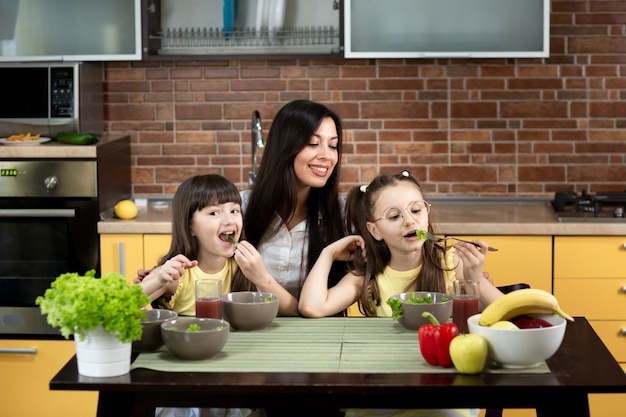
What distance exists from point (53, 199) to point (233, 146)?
3.19 ft

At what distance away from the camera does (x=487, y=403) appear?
7.14 ft

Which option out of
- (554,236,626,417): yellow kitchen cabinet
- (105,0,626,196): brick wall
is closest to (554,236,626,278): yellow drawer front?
(554,236,626,417): yellow kitchen cabinet

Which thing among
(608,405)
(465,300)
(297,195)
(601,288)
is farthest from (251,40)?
(465,300)

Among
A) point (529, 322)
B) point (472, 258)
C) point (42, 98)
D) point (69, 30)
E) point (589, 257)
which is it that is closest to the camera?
point (529, 322)

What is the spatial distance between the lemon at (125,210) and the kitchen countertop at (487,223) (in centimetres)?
3

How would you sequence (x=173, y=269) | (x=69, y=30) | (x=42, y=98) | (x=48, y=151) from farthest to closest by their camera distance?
(x=69, y=30)
(x=42, y=98)
(x=48, y=151)
(x=173, y=269)

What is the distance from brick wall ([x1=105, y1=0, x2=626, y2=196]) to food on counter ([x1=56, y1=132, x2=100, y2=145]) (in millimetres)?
516

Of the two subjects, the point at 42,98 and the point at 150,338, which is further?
the point at 42,98

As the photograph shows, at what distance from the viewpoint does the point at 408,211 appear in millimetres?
2973

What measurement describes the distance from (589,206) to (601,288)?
0.41 m

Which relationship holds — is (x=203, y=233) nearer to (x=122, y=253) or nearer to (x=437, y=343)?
(x=437, y=343)

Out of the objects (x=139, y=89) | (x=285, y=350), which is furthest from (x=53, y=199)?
(x=285, y=350)

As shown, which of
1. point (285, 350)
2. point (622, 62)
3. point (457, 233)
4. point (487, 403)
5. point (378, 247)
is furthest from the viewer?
point (622, 62)

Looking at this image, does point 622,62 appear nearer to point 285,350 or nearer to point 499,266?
point 499,266
